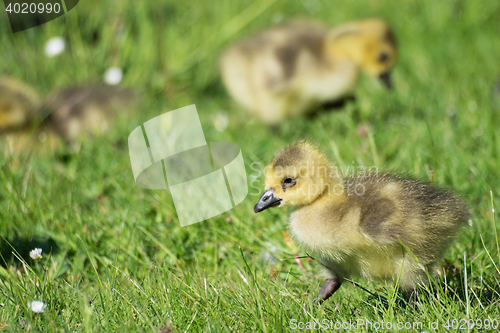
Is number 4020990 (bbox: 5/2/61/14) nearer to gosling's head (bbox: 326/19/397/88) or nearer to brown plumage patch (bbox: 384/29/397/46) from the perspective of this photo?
gosling's head (bbox: 326/19/397/88)

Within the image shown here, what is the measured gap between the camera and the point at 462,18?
5344 mm

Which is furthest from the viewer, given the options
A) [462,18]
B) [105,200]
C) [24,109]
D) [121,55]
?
[462,18]

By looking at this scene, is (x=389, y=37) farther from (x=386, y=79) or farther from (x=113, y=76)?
(x=113, y=76)

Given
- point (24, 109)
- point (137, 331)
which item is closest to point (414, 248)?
point (137, 331)

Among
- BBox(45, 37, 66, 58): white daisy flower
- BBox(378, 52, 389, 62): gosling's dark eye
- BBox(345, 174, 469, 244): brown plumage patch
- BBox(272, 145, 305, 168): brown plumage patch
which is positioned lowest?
BBox(345, 174, 469, 244): brown plumage patch

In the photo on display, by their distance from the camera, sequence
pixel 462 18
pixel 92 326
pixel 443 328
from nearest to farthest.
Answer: pixel 443 328 < pixel 92 326 < pixel 462 18

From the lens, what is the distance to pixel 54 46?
167 inches

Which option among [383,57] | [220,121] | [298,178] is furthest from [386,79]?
[298,178]

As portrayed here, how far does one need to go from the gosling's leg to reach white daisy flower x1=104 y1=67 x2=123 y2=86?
121 inches


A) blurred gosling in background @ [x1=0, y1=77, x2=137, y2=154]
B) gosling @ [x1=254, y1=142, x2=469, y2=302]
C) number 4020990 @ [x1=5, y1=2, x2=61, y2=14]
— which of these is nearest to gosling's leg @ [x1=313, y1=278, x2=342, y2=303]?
gosling @ [x1=254, y1=142, x2=469, y2=302]

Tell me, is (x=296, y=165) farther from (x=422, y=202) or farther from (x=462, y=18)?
(x=462, y=18)

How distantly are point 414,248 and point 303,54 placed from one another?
236 cm

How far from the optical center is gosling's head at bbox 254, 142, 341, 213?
1882 mm

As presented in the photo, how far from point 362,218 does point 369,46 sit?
7.72 ft
